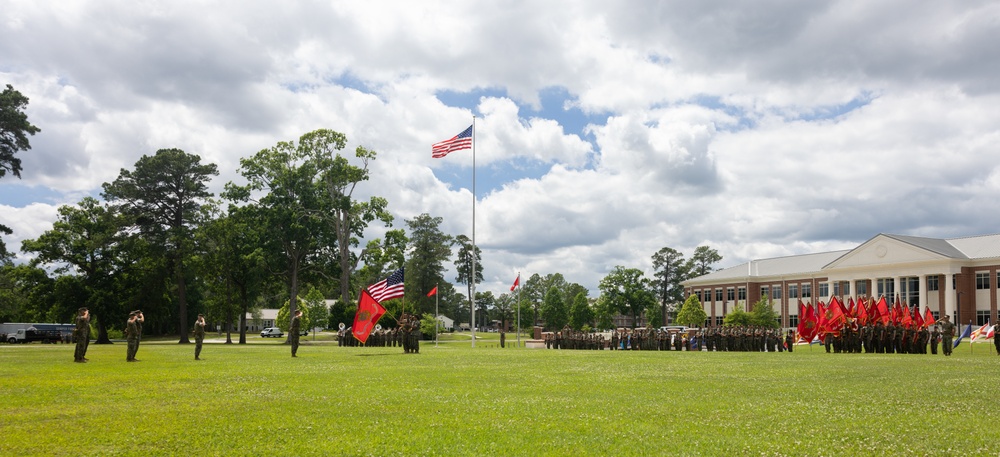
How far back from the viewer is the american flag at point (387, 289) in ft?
120

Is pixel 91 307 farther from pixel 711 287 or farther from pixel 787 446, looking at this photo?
pixel 711 287

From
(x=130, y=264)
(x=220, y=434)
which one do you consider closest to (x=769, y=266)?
(x=130, y=264)

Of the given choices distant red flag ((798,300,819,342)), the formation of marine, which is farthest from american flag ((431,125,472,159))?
distant red flag ((798,300,819,342))

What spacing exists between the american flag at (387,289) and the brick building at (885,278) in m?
38.8

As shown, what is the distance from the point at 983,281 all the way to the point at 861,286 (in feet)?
43.1

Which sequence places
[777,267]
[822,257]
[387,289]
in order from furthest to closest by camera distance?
1. [777,267]
2. [822,257]
3. [387,289]

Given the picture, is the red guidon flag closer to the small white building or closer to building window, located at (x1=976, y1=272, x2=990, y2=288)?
building window, located at (x1=976, y1=272, x2=990, y2=288)

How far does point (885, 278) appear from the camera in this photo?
82.1 meters

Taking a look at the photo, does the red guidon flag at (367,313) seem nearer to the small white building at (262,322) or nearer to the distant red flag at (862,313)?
the distant red flag at (862,313)

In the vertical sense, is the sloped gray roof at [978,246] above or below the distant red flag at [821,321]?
above

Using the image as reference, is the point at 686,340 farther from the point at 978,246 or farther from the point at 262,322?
the point at 262,322

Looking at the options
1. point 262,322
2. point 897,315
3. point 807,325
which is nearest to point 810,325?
point 807,325

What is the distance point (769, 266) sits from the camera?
331 feet

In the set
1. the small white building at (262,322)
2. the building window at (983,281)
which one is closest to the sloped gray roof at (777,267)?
the building window at (983,281)
